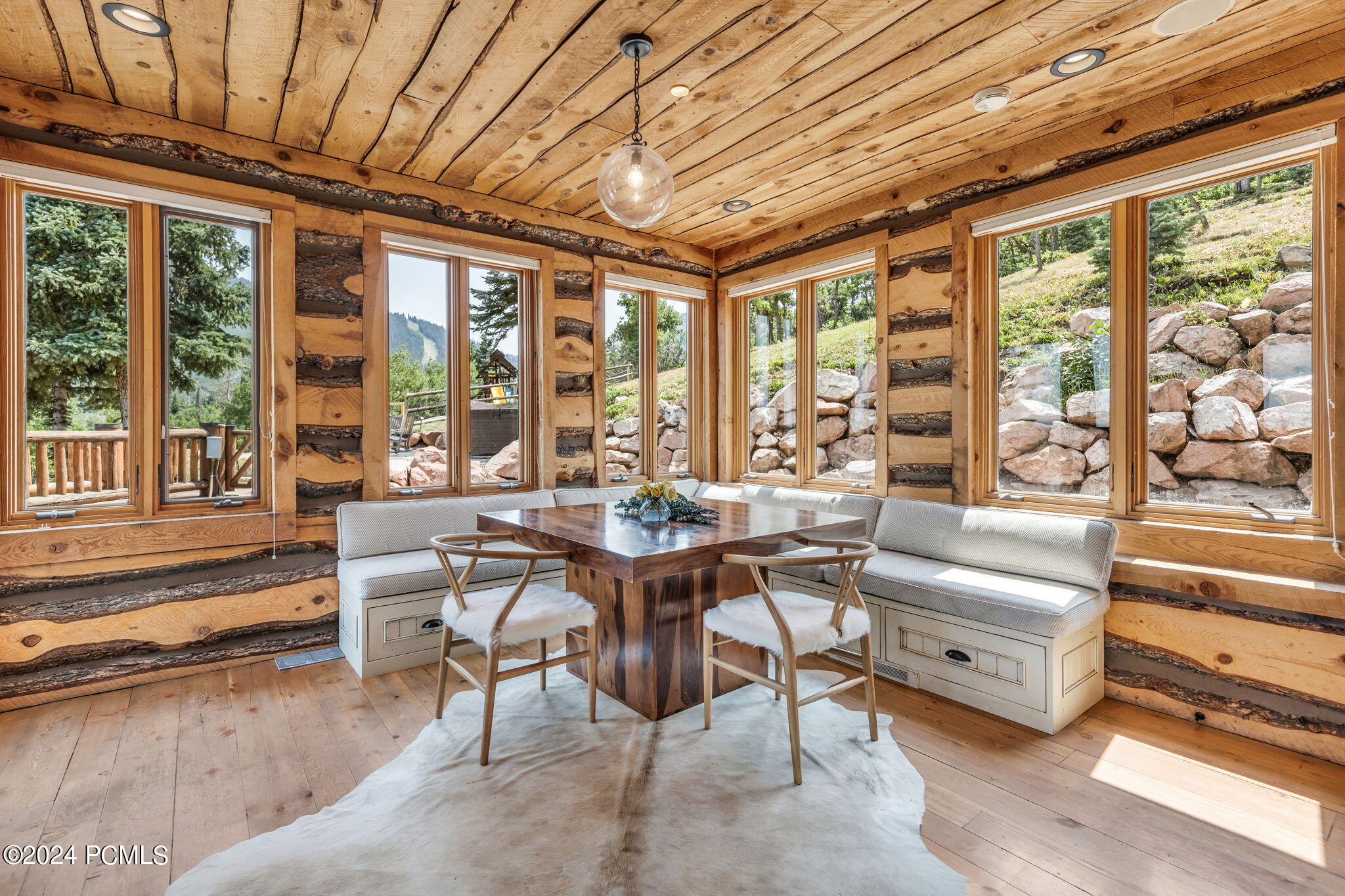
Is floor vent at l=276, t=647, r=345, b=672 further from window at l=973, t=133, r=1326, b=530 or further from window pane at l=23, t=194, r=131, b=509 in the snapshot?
window at l=973, t=133, r=1326, b=530

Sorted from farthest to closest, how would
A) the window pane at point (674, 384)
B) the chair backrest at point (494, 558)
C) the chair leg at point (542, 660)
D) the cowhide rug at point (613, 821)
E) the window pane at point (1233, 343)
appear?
the window pane at point (674, 384)
the chair leg at point (542, 660)
the window pane at point (1233, 343)
the chair backrest at point (494, 558)
the cowhide rug at point (613, 821)

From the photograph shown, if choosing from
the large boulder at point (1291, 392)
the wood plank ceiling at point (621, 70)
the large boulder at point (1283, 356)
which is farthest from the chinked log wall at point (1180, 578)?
→ the large boulder at point (1283, 356)

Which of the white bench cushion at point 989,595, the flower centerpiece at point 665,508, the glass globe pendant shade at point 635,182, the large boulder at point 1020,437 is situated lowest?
the white bench cushion at point 989,595

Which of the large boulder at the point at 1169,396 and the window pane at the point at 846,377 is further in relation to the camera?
the window pane at the point at 846,377

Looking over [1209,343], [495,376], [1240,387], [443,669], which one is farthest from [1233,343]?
[495,376]

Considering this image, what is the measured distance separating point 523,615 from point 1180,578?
2.86 metres

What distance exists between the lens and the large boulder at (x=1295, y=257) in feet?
8.70

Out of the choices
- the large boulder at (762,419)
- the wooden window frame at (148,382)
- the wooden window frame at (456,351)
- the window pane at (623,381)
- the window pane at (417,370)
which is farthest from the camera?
the large boulder at (762,419)

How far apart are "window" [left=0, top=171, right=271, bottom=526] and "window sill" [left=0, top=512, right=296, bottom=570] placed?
0.11 metres

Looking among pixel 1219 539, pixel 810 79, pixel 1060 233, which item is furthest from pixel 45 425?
pixel 1219 539

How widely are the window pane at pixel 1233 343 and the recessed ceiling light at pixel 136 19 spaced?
14.3 ft

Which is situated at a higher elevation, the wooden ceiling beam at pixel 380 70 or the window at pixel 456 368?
the wooden ceiling beam at pixel 380 70

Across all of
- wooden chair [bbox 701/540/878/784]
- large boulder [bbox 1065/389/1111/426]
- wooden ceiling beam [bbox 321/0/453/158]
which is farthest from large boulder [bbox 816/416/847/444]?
wooden ceiling beam [bbox 321/0/453/158]

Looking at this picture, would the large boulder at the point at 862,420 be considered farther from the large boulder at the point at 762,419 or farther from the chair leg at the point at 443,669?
the chair leg at the point at 443,669
